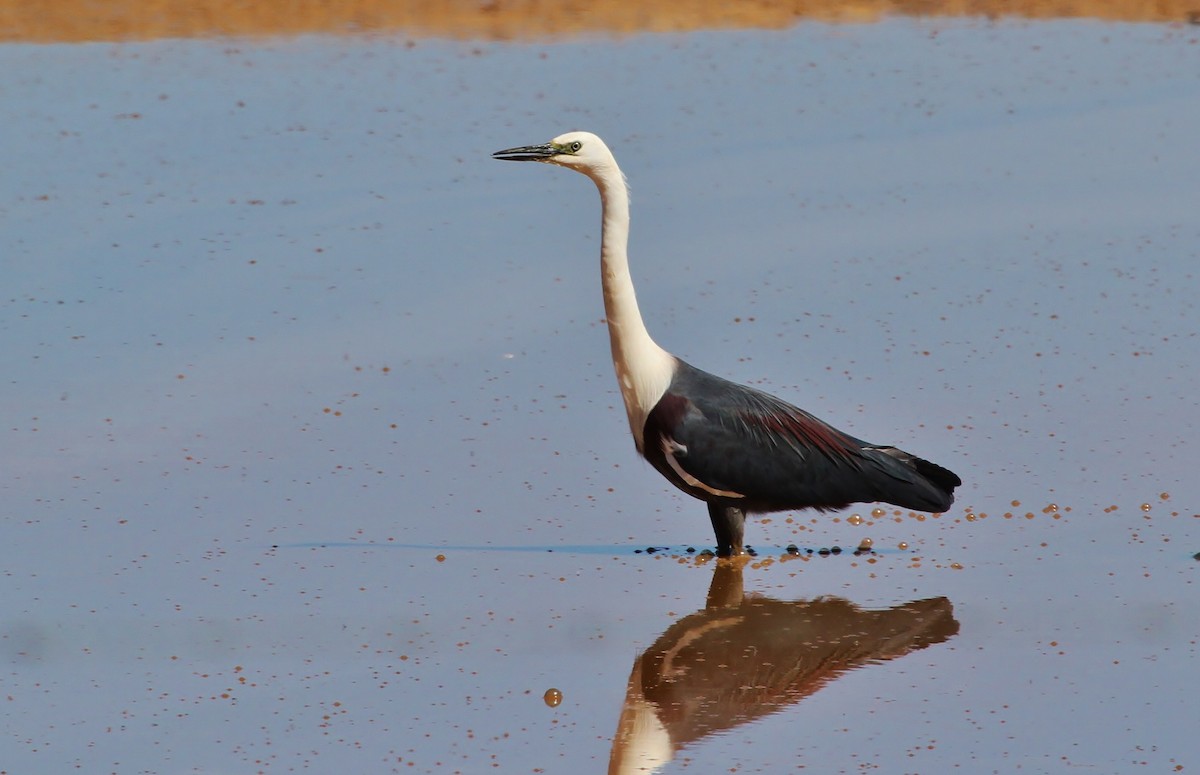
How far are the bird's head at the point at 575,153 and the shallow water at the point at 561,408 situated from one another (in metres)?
1.77

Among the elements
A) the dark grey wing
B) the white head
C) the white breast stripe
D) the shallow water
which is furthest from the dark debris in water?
the white head

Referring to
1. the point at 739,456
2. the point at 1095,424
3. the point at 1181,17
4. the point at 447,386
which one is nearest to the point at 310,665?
the point at 739,456

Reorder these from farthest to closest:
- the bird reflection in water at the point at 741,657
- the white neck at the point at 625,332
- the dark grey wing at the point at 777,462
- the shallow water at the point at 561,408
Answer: the white neck at the point at 625,332, the dark grey wing at the point at 777,462, the shallow water at the point at 561,408, the bird reflection in water at the point at 741,657

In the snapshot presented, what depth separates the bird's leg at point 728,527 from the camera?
9.16 metres

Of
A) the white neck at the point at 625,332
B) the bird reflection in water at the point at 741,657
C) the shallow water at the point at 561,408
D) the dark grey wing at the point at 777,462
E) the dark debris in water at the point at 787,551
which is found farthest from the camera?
the dark debris in water at the point at 787,551

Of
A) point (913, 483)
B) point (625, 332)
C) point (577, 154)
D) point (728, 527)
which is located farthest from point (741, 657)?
point (577, 154)

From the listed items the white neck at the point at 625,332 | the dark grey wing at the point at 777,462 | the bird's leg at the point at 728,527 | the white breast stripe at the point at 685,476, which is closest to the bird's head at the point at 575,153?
the white neck at the point at 625,332

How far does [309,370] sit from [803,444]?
387cm

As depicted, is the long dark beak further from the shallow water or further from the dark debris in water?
the dark debris in water

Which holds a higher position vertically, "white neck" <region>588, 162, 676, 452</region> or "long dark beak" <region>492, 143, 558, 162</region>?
"long dark beak" <region>492, 143, 558, 162</region>

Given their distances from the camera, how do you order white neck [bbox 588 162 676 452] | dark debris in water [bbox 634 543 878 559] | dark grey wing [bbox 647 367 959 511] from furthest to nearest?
dark debris in water [bbox 634 543 878 559], white neck [bbox 588 162 676 452], dark grey wing [bbox 647 367 959 511]

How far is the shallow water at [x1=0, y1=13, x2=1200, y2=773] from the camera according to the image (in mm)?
7570

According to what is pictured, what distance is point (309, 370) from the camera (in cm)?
1182

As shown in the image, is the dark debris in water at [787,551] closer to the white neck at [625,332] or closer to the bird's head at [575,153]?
the white neck at [625,332]
